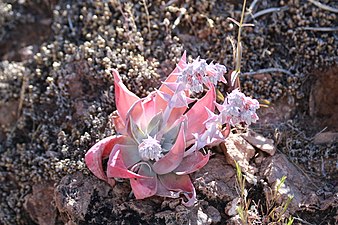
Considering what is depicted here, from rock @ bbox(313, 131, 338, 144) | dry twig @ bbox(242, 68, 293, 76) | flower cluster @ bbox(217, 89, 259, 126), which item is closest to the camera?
flower cluster @ bbox(217, 89, 259, 126)

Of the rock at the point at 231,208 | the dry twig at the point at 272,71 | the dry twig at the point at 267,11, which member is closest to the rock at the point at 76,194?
the rock at the point at 231,208

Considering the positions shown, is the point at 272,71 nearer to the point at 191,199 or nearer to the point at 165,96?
the point at 165,96

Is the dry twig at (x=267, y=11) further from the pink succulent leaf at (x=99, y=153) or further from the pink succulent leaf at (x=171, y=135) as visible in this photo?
the pink succulent leaf at (x=99, y=153)

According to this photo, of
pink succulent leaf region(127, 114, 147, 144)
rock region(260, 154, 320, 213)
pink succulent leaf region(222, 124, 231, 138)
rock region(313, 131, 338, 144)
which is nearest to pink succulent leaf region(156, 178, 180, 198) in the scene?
pink succulent leaf region(127, 114, 147, 144)

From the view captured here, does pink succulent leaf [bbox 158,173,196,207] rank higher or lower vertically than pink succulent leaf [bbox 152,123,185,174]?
lower

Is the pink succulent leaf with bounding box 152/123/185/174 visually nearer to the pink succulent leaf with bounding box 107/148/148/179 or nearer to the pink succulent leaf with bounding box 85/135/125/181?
the pink succulent leaf with bounding box 107/148/148/179

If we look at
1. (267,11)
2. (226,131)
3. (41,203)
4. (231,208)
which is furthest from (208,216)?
(267,11)

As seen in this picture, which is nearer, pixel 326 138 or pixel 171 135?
pixel 171 135
